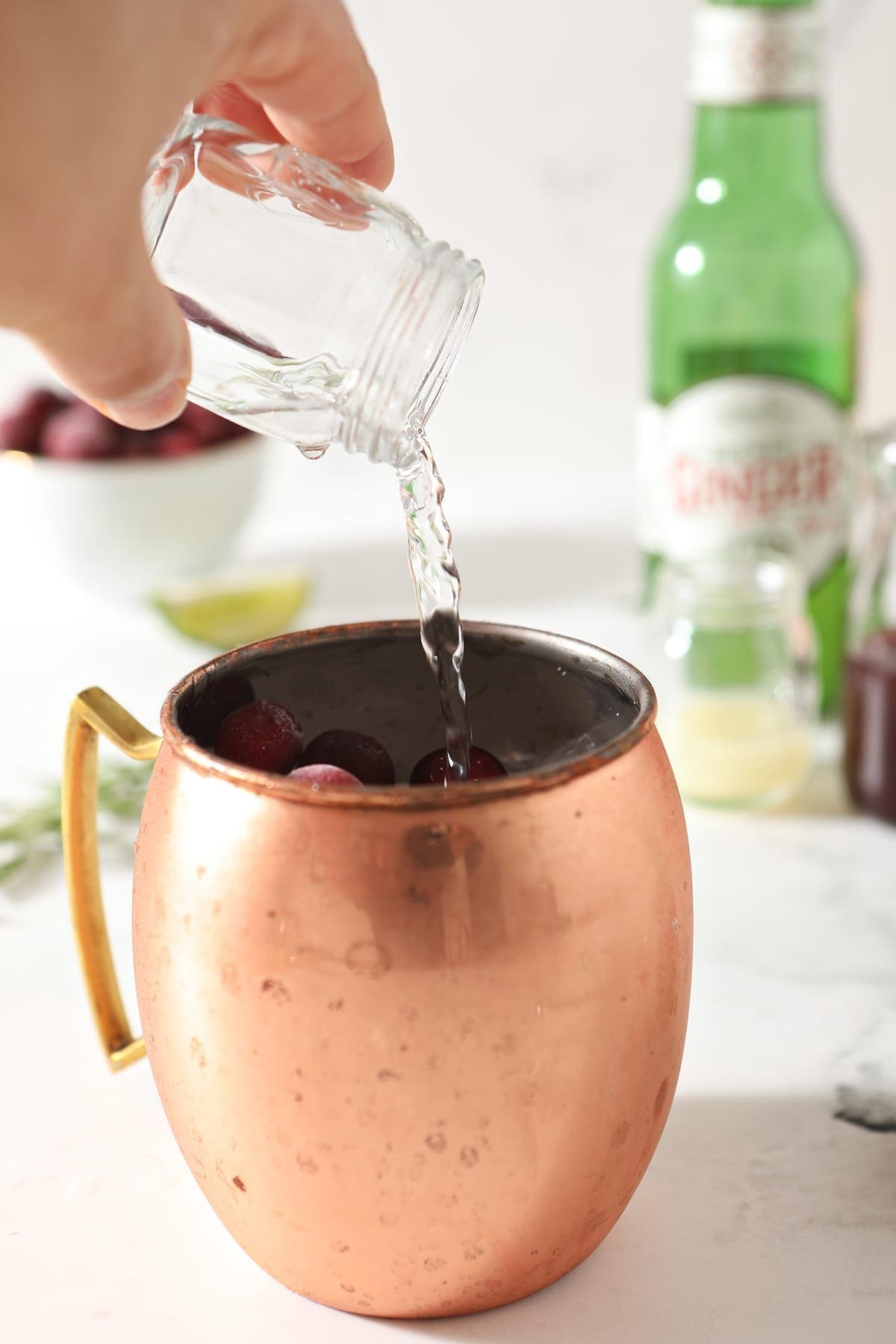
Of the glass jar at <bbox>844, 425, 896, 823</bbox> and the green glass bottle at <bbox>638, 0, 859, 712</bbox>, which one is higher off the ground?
the green glass bottle at <bbox>638, 0, 859, 712</bbox>

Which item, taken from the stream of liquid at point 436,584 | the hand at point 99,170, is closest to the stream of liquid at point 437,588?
the stream of liquid at point 436,584

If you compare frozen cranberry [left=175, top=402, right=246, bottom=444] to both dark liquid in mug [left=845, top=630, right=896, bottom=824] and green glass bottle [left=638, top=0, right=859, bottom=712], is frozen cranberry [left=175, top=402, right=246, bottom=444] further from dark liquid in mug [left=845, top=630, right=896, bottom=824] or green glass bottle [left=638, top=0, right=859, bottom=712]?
dark liquid in mug [left=845, top=630, right=896, bottom=824]

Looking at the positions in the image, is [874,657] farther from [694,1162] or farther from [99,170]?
[99,170]

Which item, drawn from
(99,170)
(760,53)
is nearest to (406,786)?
(99,170)

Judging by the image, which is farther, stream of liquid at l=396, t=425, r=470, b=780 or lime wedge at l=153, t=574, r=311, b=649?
lime wedge at l=153, t=574, r=311, b=649

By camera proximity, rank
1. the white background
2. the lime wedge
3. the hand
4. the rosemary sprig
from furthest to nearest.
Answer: the white background, the lime wedge, the rosemary sprig, the hand

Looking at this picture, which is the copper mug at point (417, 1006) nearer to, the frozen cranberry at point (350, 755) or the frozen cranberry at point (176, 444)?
the frozen cranberry at point (350, 755)

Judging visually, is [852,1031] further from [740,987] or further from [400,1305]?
[400,1305]

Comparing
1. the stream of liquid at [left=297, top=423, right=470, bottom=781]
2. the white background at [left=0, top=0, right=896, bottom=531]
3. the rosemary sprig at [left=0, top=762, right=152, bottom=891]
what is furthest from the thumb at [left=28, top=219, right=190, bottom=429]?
the white background at [left=0, top=0, right=896, bottom=531]
